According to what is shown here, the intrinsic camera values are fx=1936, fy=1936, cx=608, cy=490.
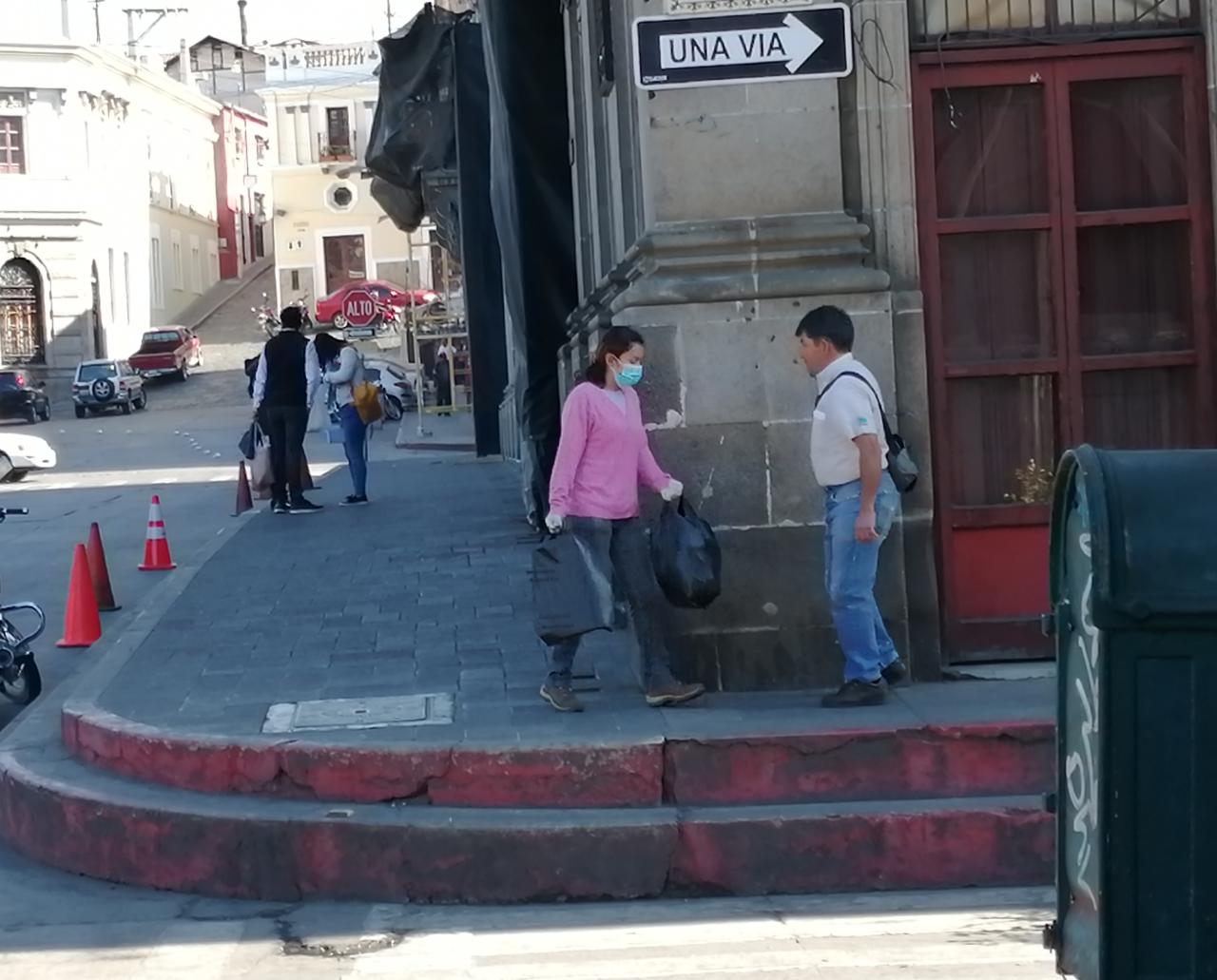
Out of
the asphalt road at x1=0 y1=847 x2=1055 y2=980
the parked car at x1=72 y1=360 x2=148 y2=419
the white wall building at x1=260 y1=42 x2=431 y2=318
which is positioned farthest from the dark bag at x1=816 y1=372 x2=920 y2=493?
the white wall building at x1=260 y1=42 x2=431 y2=318

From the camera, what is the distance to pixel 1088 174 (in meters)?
8.66

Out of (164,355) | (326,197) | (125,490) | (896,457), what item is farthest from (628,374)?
(326,197)

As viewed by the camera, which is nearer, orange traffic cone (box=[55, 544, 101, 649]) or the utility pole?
orange traffic cone (box=[55, 544, 101, 649])

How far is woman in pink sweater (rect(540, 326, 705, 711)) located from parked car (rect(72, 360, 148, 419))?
159 feet

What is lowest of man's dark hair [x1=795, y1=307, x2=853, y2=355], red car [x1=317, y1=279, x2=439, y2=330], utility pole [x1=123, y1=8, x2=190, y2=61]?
man's dark hair [x1=795, y1=307, x2=853, y2=355]

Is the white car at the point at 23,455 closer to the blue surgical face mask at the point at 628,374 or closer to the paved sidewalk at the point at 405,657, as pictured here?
the paved sidewalk at the point at 405,657

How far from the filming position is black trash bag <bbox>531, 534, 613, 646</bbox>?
7781 millimetres

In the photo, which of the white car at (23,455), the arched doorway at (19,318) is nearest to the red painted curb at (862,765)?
the white car at (23,455)

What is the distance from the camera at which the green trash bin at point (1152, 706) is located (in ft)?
13.3

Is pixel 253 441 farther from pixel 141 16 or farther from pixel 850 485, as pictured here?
pixel 141 16

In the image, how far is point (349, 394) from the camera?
58.4 ft

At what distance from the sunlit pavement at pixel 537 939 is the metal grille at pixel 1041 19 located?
3.90 metres

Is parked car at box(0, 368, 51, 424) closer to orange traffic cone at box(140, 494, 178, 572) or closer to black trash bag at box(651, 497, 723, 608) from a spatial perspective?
orange traffic cone at box(140, 494, 178, 572)

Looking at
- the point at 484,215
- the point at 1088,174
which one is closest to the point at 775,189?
the point at 1088,174
